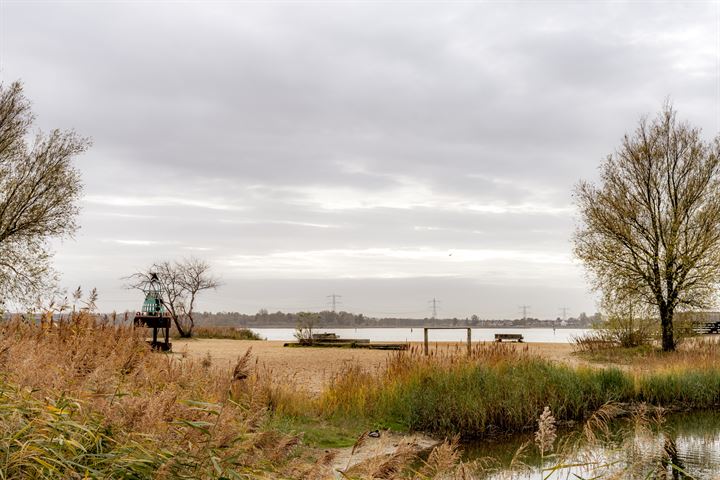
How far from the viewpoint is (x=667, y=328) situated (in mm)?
27781

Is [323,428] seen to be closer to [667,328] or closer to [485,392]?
[485,392]

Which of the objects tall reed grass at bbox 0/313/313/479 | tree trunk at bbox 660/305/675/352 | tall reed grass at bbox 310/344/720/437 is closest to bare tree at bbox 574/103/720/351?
tree trunk at bbox 660/305/675/352

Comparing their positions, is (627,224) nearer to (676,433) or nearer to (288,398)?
(676,433)

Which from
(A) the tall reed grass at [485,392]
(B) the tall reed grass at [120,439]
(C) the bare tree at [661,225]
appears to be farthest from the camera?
(C) the bare tree at [661,225]

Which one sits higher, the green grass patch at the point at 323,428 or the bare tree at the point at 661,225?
the bare tree at the point at 661,225

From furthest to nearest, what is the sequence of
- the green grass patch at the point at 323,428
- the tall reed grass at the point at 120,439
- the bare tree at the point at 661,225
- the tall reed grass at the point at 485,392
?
the bare tree at the point at 661,225 → the tall reed grass at the point at 485,392 → the green grass patch at the point at 323,428 → the tall reed grass at the point at 120,439

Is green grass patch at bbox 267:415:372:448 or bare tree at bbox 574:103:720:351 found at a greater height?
bare tree at bbox 574:103:720:351

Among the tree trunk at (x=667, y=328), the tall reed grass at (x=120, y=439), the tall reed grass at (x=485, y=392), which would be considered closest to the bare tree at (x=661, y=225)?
the tree trunk at (x=667, y=328)

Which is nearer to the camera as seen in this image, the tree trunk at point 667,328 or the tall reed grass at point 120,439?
the tall reed grass at point 120,439

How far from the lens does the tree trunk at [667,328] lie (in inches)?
1093

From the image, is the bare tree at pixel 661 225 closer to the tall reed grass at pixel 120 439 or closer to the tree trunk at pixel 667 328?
the tree trunk at pixel 667 328

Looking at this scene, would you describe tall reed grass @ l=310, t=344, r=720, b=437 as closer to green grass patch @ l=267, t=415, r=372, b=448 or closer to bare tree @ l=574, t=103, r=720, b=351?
green grass patch @ l=267, t=415, r=372, b=448

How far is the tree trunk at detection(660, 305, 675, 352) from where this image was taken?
27.8m

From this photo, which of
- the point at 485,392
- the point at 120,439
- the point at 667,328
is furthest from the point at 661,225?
the point at 120,439
